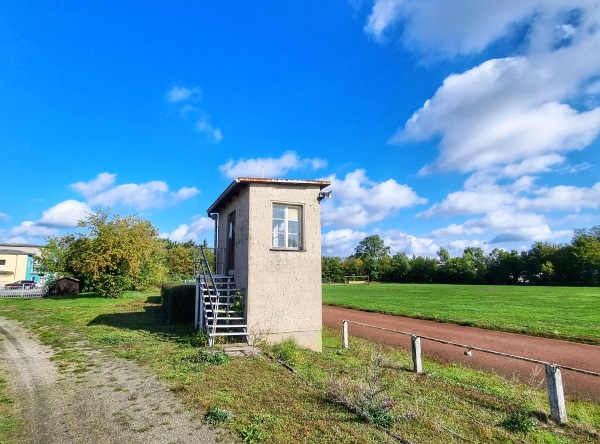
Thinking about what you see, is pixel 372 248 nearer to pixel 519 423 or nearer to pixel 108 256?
pixel 108 256

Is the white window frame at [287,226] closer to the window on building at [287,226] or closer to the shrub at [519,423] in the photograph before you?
the window on building at [287,226]

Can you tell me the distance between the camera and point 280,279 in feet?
33.6

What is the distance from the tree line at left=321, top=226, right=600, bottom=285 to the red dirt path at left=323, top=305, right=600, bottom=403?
207 ft

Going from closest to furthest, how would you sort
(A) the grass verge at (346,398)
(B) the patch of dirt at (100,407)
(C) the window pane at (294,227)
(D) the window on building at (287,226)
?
1. (B) the patch of dirt at (100,407)
2. (A) the grass verge at (346,398)
3. (D) the window on building at (287,226)
4. (C) the window pane at (294,227)

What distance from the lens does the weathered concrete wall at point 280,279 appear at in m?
9.97

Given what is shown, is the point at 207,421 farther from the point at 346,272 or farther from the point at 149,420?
the point at 346,272

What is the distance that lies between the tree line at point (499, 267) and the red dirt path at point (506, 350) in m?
63.1

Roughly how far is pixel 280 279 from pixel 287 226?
63.2 inches

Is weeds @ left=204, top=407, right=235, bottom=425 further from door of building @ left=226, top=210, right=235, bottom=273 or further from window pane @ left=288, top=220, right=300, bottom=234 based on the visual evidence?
door of building @ left=226, top=210, right=235, bottom=273

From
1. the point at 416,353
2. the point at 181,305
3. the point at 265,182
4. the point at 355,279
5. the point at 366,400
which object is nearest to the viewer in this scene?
the point at 366,400

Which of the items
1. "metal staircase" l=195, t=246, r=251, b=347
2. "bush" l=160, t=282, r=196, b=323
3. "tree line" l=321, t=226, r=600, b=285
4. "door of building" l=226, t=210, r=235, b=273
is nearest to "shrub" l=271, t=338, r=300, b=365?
"metal staircase" l=195, t=246, r=251, b=347

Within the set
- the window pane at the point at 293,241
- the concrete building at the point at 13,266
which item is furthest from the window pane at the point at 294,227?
the concrete building at the point at 13,266

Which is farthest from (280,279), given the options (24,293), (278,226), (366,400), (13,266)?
(13,266)

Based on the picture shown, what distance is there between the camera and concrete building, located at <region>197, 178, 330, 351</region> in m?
10.0
